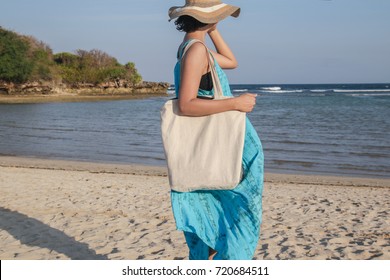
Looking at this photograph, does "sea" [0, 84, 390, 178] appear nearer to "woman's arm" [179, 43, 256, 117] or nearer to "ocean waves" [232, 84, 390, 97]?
"woman's arm" [179, 43, 256, 117]

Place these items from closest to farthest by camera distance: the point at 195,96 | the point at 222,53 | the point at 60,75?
the point at 195,96 → the point at 222,53 → the point at 60,75

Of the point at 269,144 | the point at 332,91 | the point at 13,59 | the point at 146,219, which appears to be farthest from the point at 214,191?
the point at 332,91

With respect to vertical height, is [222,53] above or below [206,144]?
above

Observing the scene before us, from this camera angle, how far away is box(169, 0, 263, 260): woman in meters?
2.13

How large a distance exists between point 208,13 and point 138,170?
9.21 m

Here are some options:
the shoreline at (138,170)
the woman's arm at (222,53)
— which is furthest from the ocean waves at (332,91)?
the woman's arm at (222,53)

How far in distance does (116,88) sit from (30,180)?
65.4 metres

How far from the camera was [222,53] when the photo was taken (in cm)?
252

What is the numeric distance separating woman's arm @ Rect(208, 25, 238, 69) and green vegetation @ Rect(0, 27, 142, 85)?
180 ft

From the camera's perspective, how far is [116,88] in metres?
73.4

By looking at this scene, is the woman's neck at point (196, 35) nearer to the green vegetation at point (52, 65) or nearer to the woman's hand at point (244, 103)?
the woman's hand at point (244, 103)

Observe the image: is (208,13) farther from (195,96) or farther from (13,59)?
(13,59)

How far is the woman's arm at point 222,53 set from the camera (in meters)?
2.47
